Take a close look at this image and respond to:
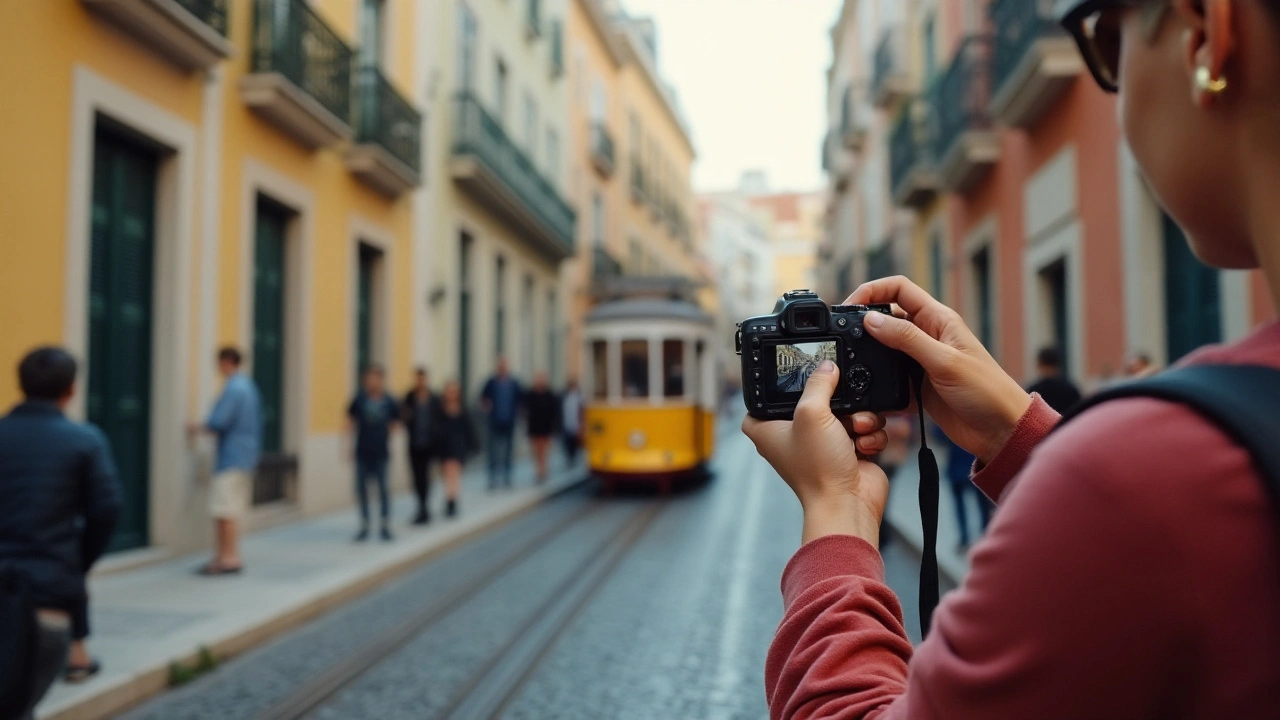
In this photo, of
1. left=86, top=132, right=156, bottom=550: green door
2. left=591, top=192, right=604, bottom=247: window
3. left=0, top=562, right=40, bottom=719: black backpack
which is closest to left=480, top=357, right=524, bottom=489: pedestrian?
left=86, top=132, right=156, bottom=550: green door

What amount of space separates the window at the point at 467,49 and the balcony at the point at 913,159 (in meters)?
7.65

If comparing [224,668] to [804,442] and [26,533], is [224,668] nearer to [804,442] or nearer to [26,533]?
[26,533]

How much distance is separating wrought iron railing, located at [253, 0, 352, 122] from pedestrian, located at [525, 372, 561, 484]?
559cm

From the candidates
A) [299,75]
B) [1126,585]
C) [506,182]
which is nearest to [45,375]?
[1126,585]

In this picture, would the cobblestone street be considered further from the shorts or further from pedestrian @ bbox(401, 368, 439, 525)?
the shorts

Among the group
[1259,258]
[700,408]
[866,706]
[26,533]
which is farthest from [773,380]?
[700,408]

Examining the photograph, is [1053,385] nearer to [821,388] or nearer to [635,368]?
[821,388]

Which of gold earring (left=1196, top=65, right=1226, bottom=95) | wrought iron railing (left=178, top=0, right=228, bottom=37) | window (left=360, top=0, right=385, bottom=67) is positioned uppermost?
window (left=360, top=0, right=385, bottom=67)

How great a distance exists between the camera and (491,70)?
826 inches

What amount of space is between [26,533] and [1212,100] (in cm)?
415

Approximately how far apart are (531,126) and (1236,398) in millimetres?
24387

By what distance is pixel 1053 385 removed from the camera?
722cm

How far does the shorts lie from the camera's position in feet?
27.9

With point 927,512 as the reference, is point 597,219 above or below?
above
